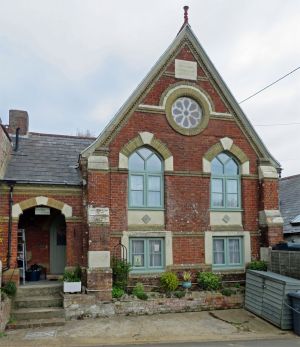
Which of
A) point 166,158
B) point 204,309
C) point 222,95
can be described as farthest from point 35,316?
point 222,95

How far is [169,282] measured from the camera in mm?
14891

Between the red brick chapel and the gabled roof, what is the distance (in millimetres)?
40

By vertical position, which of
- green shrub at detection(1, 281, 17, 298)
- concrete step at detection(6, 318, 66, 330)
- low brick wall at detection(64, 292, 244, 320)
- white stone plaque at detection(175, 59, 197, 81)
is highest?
white stone plaque at detection(175, 59, 197, 81)

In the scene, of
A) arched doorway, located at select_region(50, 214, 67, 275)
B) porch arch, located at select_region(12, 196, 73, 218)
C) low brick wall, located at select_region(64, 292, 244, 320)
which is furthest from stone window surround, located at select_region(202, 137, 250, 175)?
arched doorway, located at select_region(50, 214, 67, 275)

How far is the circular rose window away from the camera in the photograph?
16531mm

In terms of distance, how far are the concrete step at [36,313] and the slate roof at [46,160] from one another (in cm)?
429

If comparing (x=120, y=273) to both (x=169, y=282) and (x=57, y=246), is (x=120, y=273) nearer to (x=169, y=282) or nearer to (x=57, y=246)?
(x=169, y=282)

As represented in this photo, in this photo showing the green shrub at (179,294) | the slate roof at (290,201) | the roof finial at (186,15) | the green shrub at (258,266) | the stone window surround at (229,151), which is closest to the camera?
the green shrub at (179,294)

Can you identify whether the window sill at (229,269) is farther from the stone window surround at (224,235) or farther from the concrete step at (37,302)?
the concrete step at (37,302)

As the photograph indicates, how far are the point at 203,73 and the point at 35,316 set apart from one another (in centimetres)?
1069

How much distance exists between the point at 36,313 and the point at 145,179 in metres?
5.81

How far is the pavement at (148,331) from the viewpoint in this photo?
11.4 metres

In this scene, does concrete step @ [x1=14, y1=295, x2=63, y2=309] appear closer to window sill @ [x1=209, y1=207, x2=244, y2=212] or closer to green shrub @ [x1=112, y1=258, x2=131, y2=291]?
green shrub @ [x1=112, y1=258, x2=131, y2=291]

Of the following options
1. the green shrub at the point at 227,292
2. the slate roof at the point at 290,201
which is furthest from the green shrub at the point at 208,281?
the slate roof at the point at 290,201
